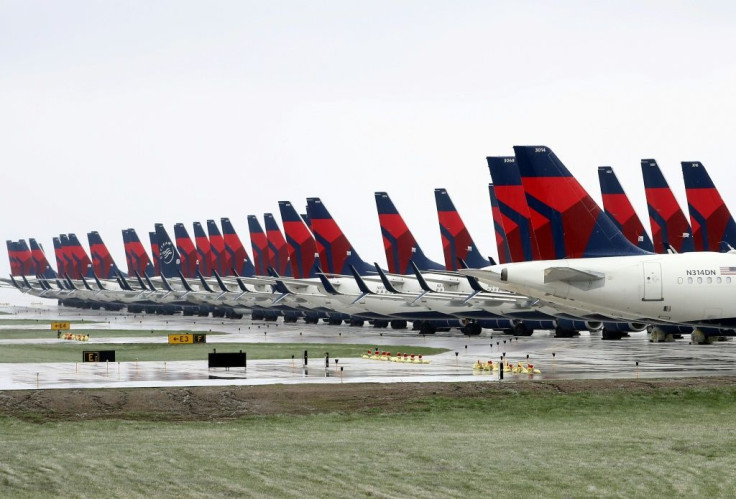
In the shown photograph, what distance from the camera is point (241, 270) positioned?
155 meters

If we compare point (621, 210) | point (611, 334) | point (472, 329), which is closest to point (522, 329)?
point (472, 329)

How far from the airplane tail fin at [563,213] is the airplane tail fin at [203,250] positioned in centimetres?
12257

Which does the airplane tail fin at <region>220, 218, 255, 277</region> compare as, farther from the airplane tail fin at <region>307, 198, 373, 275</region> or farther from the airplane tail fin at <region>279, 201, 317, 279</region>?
the airplane tail fin at <region>307, 198, 373, 275</region>

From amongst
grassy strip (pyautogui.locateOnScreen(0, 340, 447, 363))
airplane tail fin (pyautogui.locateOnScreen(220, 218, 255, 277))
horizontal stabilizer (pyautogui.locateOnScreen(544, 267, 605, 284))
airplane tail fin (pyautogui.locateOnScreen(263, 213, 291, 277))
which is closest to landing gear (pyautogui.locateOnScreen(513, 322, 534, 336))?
grassy strip (pyautogui.locateOnScreen(0, 340, 447, 363))

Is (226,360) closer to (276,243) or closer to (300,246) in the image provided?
(300,246)

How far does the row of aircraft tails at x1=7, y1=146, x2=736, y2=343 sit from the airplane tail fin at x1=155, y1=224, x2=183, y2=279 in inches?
6.8

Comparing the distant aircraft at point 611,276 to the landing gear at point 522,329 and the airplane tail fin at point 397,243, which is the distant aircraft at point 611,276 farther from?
the airplane tail fin at point 397,243

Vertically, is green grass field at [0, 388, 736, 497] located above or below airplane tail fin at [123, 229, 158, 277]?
below

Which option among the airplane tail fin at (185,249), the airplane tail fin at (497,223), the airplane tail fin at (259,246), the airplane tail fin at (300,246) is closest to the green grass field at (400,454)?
the airplane tail fin at (497,223)

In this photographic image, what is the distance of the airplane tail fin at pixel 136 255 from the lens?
191500mm

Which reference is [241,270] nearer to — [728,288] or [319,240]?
[319,240]

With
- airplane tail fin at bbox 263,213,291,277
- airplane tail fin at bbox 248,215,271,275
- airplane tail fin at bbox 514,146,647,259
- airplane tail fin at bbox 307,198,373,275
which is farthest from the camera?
airplane tail fin at bbox 248,215,271,275

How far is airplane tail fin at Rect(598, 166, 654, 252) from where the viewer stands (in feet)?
242

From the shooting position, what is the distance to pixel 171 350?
69.2m
